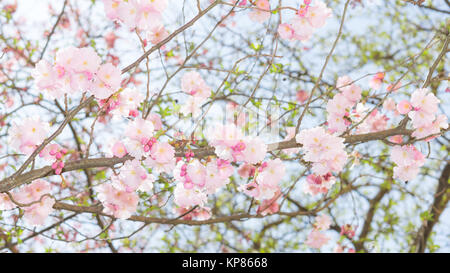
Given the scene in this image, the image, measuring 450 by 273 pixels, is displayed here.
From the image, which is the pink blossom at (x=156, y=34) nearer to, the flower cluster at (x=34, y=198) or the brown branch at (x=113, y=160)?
the brown branch at (x=113, y=160)

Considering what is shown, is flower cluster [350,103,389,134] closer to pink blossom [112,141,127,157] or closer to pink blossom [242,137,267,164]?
pink blossom [242,137,267,164]

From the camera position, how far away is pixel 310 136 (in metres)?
1.68

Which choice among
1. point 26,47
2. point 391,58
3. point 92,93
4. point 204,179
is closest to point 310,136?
point 204,179

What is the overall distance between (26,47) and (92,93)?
6.10 feet

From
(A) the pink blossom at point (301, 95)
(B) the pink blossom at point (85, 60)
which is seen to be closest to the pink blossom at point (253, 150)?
(B) the pink blossom at point (85, 60)

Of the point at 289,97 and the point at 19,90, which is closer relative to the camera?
the point at 19,90

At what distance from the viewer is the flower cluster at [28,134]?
1755mm

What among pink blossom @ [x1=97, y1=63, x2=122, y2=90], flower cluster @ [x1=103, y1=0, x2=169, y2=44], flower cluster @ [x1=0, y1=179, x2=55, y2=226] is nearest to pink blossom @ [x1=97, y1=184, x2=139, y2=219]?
flower cluster @ [x1=0, y1=179, x2=55, y2=226]

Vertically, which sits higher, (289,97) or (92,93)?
(289,97)

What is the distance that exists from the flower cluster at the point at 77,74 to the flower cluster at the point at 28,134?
0.65ft

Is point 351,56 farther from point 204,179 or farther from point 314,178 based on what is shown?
point 204,179

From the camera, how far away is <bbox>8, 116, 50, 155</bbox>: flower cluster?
1.75 m

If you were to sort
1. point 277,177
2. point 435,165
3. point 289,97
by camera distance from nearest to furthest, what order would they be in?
point 277,177 → point 289,97 → point 435,165
